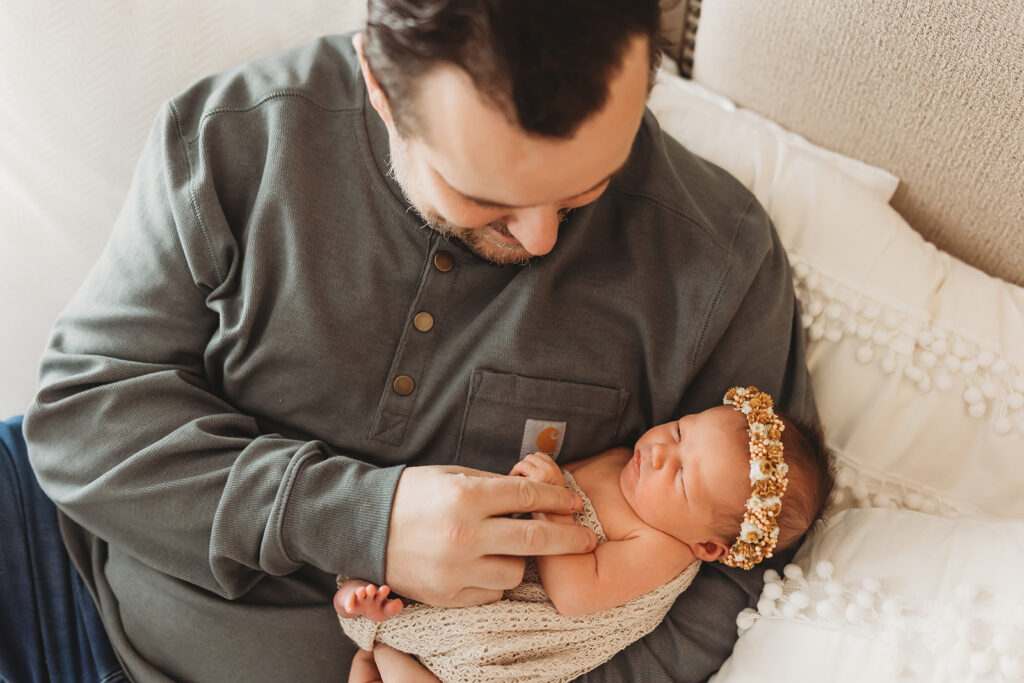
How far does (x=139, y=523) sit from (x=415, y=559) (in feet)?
1.34

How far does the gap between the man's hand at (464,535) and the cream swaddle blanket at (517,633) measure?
0.04m

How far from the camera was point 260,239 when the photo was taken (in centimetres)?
116

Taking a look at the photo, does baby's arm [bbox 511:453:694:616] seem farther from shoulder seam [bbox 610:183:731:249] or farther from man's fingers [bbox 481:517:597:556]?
shoulder seam [bbox 610:183:731:249]

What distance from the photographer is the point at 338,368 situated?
117cm

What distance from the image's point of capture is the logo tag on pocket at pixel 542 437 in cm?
121

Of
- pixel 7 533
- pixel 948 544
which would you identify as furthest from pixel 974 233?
pixel 7 533

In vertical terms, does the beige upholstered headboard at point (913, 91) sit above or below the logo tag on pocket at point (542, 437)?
above

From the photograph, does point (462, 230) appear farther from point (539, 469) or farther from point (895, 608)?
point (895, 608)

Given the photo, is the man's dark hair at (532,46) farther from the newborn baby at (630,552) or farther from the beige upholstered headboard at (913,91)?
the newborn baby at (630,552)

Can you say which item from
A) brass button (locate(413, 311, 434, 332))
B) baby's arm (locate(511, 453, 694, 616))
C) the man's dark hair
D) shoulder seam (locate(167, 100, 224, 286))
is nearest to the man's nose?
the man's dark hair

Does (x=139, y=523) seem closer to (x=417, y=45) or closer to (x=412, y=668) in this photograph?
(x=412, y=668)

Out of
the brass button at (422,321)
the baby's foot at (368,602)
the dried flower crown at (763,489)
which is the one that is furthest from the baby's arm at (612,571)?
the brass button at (422,321)

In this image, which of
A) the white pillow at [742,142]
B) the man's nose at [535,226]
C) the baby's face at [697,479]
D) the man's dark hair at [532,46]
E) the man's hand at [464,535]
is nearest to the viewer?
the man's dark hair at [532,46]

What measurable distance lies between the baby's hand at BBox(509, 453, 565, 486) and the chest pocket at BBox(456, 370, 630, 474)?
50 mm
